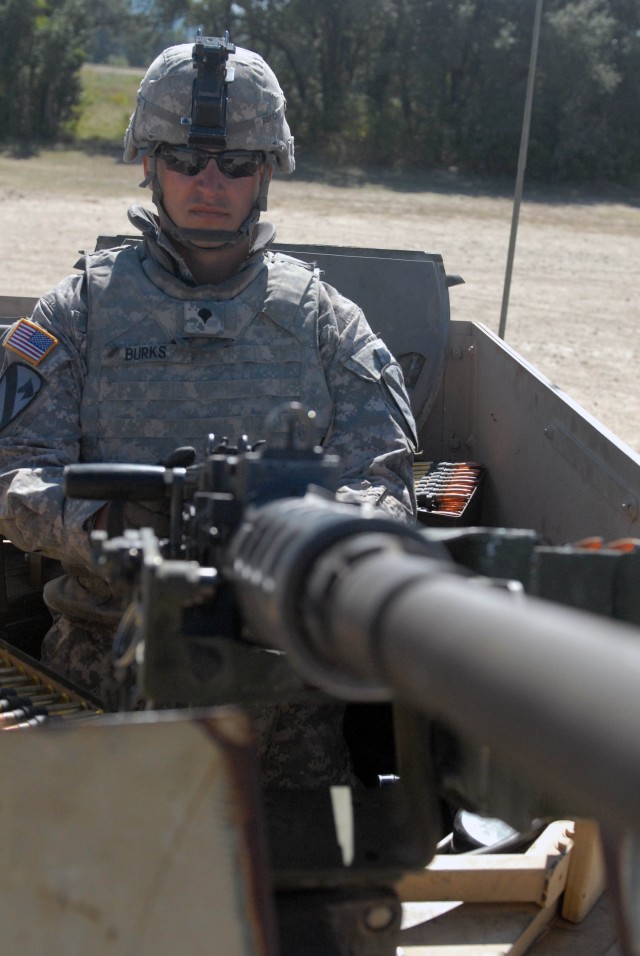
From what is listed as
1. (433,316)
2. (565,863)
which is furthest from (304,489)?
(433,316)

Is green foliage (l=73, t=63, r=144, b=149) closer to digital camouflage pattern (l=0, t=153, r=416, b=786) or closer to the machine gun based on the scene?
digital camouflage pattern (l=0, t=153, r=416, b=786)

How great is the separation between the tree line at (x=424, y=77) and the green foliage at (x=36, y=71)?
0.10ft

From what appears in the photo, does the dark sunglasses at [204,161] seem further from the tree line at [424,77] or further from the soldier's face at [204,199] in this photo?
the tree line at [424,77]

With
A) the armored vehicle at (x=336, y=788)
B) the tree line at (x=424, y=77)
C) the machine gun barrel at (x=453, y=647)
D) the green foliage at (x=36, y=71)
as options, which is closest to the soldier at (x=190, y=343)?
the armored vehicle at (x=336, y=788)

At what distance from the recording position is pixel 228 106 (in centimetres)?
319

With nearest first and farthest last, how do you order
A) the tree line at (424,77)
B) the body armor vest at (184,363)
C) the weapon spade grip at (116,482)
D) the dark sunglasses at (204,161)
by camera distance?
the weapon spade grip at (116,482)
the body armor vest at (184,363)
the dark sunglasses at (204,161)
the tree line at (424,77)

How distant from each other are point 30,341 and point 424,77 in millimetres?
24064

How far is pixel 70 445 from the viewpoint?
2.98 metres

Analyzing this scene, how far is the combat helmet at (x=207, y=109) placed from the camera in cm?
314

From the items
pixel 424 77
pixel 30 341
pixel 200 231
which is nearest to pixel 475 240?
pixel 424 77

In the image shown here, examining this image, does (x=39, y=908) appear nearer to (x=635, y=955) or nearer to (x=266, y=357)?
(x=635, y=955)

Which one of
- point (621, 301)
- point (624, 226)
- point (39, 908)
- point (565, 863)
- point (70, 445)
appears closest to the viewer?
point (39, 908)

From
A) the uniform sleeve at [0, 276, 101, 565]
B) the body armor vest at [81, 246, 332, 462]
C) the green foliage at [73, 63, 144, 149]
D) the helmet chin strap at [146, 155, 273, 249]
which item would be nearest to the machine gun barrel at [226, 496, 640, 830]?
the uniform sleeve at [0, 276, 101, 565]

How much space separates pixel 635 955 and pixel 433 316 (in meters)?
3.81
